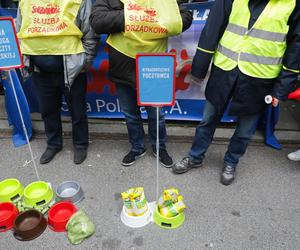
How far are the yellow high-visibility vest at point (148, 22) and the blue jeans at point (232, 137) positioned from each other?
2.40ft

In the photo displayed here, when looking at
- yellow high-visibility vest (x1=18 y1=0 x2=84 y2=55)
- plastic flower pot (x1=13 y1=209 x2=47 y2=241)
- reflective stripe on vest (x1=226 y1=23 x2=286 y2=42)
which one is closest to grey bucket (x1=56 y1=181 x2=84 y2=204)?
plastic flower pot (x1=13 y1=209 x2=47 y2=241)

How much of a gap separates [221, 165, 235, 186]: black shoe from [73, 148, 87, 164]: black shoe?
149 centimetres

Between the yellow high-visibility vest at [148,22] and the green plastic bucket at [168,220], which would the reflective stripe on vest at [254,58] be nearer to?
the yellow high-visibility vest at [148,22]

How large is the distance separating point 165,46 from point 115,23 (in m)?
0.51

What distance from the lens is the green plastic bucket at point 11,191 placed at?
2.59 m

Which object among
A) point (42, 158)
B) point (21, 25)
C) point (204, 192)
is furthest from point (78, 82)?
point (204, 192)

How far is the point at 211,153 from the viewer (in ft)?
10.9

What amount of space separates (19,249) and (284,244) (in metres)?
2.05

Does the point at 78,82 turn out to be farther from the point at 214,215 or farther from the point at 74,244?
the point at 214,215

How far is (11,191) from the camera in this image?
2619 millimetres

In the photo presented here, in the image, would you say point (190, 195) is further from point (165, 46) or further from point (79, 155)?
point (165, 46)

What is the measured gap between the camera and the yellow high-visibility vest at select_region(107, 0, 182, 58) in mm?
2254

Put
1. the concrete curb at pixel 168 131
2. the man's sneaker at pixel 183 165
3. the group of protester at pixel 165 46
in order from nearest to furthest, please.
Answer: the group of protester at pixel 165 46
the man's sneaker at pixel 183 165
the concrete curb at pixel 168 131

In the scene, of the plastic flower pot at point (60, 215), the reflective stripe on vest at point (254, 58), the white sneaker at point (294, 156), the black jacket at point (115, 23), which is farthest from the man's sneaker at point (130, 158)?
the white sneaker at point (294, 156)
